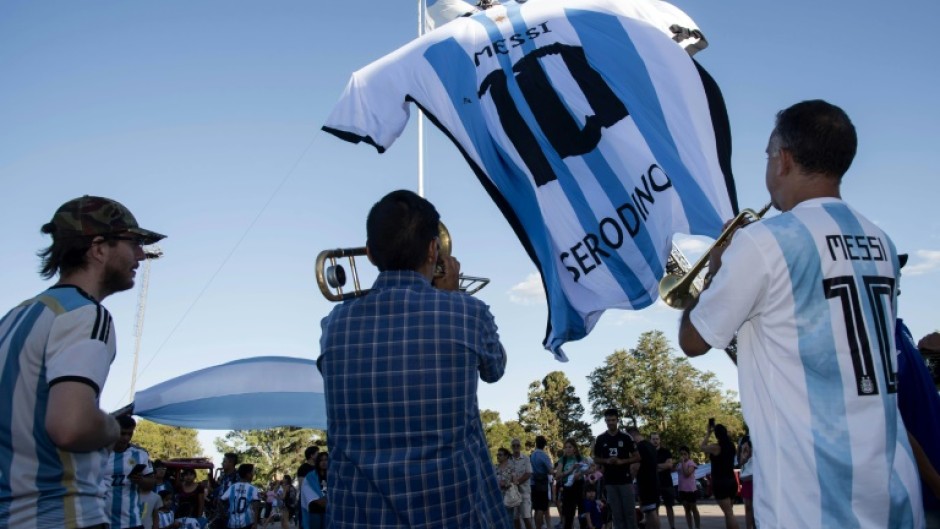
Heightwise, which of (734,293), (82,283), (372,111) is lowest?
(734,293)

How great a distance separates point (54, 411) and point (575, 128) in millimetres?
6133

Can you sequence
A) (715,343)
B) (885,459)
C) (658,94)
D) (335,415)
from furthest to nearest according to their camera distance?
(658,94), (335,415), (715,343), (885,459)

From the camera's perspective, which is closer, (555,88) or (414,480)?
(414,480)

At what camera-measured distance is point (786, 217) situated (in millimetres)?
2156

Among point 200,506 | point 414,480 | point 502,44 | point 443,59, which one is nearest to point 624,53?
point 502,44

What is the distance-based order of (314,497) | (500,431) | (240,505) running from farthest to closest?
(500,431) → (240,505) → (314,497)

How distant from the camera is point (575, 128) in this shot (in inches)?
293

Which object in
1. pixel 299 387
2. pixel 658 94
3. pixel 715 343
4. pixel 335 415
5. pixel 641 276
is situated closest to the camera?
pixel 715 343

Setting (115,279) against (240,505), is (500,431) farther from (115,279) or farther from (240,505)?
(115,279)

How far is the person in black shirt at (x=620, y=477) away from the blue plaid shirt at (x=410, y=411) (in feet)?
29.0

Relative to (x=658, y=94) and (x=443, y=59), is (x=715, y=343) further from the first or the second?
(x=443, y=59)

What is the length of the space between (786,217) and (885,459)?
718mm

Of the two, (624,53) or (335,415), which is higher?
(624,53)

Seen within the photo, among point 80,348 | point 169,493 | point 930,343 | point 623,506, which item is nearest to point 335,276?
point 80,348
